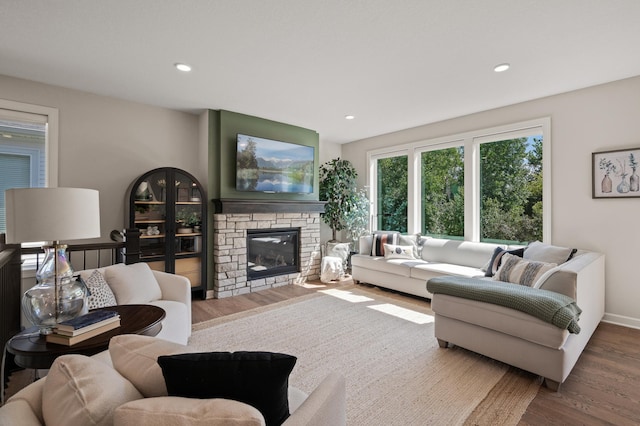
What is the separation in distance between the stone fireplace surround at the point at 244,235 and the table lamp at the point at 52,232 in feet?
8.25

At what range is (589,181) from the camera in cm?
346

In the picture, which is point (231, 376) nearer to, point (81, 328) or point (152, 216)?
point (81, 328)

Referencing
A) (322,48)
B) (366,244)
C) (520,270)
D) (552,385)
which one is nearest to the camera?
(552,385)

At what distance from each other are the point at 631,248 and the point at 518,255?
1.08m

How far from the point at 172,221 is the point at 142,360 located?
320 cm

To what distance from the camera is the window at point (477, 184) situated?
394cm

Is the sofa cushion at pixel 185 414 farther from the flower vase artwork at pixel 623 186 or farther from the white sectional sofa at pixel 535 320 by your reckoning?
the flower vase artwork at pixel 623 186

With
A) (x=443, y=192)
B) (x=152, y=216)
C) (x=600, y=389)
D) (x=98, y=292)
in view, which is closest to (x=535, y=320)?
(x=600, y=389)

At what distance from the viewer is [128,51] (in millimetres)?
2682

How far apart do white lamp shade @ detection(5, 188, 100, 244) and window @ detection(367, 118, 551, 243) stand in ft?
14.9

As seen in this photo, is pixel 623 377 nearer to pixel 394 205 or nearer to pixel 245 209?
pixel 394 205

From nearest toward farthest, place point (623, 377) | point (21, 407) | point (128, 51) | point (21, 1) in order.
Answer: point (21, 407) < point (21, 1) < point (623, 377) < point (128, 51)

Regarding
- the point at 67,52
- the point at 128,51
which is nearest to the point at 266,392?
the point at 128,51

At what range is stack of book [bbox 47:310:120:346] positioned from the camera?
1498mm
